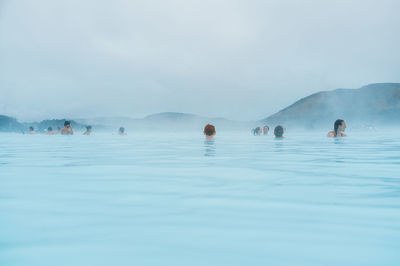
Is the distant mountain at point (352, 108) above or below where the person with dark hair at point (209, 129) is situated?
above

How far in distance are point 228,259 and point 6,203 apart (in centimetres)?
248

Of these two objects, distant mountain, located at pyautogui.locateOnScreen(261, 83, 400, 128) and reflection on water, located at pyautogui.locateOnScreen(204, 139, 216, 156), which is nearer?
reflection on water, located at pyautogui.locateOnScreen(204, 139, 216, 156)

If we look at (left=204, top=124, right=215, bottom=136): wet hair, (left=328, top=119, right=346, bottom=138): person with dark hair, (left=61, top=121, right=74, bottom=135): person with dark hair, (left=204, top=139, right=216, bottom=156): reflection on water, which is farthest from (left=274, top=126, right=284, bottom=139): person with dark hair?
(left=61, top=121, right=74, bottom=135): person with dark hair

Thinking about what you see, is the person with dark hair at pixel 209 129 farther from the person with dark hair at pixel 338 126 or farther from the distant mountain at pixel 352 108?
the distant mountain at pixel 352 108

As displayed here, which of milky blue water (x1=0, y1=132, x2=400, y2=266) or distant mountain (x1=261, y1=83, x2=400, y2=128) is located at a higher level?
distant mountain (x1=261, y1=83, x2=400, y2=128)

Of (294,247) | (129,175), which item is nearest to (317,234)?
(294,247)

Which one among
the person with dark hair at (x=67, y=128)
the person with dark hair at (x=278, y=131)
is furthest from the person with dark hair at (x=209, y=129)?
the person with dark hair at (x=67, y=128)

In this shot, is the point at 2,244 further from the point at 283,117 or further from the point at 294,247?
the point at 283,117

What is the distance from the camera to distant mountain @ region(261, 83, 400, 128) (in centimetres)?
9556

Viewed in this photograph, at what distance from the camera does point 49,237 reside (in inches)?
90.4

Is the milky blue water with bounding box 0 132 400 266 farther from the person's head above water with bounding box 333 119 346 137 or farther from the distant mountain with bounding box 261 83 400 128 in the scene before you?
the distant mountain with bounding box 261 83 400 128

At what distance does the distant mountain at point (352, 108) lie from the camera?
9556cm

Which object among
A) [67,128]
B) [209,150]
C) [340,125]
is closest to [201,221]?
[209,150]

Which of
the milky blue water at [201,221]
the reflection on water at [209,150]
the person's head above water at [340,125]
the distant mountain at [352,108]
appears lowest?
the milky blue water at [201,221]
